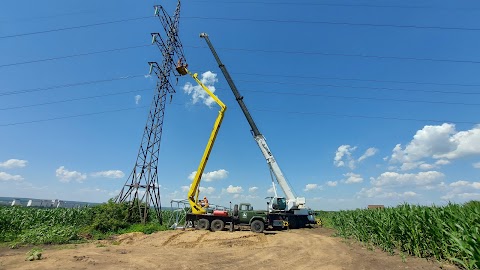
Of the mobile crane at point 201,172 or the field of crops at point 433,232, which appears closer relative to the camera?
the field of crops at point 433,232

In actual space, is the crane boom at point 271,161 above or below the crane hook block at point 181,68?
below

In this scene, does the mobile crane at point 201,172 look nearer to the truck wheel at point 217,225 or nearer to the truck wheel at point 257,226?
the truck wheel at point 217,225

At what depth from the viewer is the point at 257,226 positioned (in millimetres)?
24312

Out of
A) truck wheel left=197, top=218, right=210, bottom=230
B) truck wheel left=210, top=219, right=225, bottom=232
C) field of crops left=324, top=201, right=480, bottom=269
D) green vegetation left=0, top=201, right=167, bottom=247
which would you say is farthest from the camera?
truck wheel left=197, top=218, right=210, bottom=230

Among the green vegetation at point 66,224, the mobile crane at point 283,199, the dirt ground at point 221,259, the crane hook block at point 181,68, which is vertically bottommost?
the dirt ground at point 221,259

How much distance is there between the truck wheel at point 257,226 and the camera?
24.1 meters

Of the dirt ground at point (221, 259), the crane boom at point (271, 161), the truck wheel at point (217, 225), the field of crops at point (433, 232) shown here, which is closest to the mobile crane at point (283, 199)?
the crane boom at point (271, 161)

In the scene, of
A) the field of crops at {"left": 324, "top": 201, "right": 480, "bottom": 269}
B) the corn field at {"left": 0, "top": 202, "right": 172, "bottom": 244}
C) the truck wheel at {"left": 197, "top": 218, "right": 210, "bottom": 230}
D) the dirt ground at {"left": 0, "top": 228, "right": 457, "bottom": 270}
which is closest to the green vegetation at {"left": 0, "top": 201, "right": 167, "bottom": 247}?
the corn field at {"left": 0, "top": 202, "right": 172, "bottom": 244}

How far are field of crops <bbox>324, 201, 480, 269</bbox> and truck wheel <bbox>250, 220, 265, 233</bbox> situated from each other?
9.47 m

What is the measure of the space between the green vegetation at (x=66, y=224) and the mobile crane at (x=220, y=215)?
3.70m

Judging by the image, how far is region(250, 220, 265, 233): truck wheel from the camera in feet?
79.0

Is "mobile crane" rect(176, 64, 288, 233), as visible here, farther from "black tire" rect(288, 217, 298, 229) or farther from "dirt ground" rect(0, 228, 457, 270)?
"dirt ground" rect(0, 228, 457, 270)

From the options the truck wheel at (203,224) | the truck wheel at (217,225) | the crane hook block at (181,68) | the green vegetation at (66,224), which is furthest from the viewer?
the crane hook block at (181,68)

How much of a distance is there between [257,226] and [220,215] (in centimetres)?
→ 330
